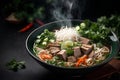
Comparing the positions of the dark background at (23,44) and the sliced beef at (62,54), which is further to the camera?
the dark background at (23,44)

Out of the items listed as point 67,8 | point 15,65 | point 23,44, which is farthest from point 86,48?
point 67,8

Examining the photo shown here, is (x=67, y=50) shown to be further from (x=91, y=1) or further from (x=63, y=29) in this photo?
(x=91, y=1)

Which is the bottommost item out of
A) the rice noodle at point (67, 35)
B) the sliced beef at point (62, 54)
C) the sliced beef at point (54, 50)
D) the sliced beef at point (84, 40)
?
the sliced beef at point (62, 54)

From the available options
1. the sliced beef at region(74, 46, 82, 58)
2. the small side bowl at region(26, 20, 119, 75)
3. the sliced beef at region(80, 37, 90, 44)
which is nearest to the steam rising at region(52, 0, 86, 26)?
the small side bowl at region(26, 20, 119, 75)

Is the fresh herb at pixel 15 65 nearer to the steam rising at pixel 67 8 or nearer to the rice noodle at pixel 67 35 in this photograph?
the rice noodle at pixel 67 35

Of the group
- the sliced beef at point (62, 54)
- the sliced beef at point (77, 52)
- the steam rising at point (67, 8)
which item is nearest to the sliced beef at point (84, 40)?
the sliced beef at point (77, 52)

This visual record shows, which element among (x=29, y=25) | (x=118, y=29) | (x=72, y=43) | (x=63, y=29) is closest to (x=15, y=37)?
(x=29, y=25)

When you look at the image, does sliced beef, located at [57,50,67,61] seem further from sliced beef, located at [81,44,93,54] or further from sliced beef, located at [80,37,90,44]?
sliced beef, located at [80,37,90,44]
